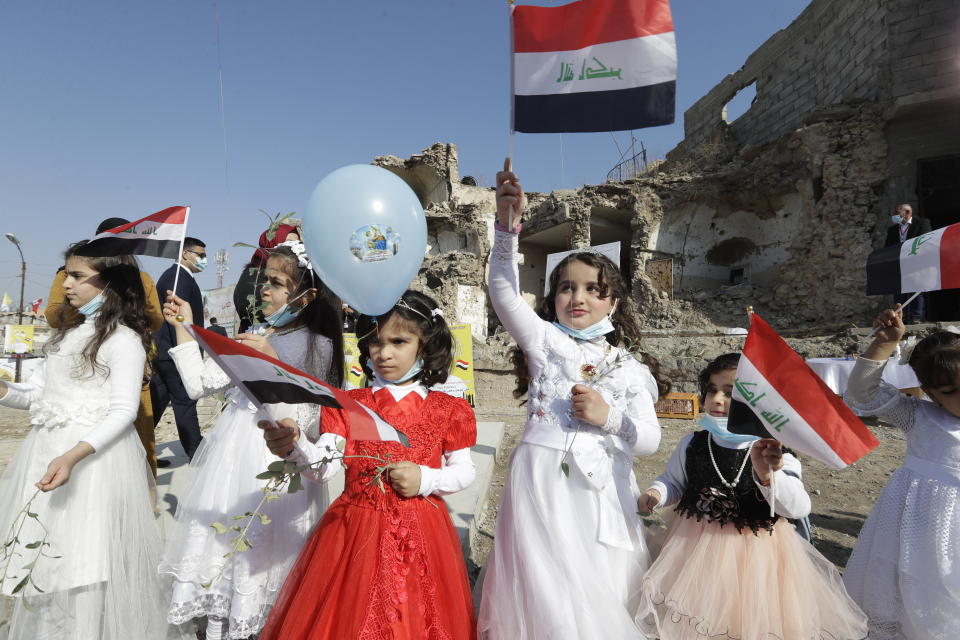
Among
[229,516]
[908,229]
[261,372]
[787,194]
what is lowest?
[229,516]

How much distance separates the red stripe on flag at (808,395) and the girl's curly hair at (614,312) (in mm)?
523

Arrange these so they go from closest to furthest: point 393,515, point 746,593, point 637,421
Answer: point 393,515 < point 746,593 < point 637,421

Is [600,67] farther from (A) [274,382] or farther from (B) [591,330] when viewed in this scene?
(A) [274,382]

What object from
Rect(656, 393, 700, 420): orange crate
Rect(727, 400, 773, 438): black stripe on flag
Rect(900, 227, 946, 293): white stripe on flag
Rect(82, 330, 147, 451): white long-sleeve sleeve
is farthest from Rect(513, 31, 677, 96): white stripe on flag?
Rect(656, 393, 700, 420): orange crate

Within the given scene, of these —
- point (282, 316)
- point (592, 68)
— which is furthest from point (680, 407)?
point (282, 316)

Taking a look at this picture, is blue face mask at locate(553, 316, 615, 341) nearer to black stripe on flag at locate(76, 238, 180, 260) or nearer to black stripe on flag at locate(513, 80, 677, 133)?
black stripe on flag at locate(513, 80, 677, 133)

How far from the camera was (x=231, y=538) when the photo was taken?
1.95 m

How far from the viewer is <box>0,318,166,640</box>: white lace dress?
178 centimetres

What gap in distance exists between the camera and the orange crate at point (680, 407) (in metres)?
8.48

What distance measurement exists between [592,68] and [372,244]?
4.01ft

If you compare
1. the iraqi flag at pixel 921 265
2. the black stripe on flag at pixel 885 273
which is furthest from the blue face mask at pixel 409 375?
the black stripe on flag at pixel 885 273

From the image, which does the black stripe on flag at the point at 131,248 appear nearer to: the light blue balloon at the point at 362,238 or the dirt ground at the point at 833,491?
the light blue balloon at the point at 362,238

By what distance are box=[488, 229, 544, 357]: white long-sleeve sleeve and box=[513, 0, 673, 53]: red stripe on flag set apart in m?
0.91

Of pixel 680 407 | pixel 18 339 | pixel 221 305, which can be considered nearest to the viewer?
pixel 680 407
